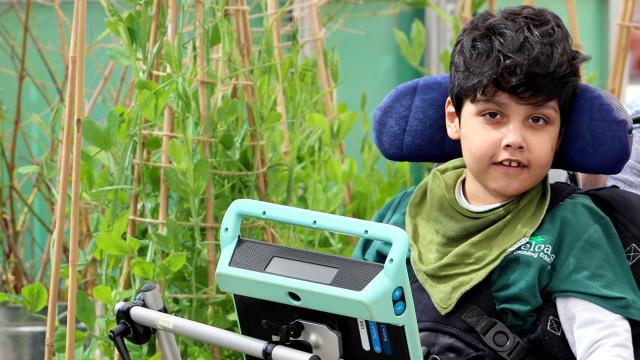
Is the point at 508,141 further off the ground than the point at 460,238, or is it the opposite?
the point at 508,141

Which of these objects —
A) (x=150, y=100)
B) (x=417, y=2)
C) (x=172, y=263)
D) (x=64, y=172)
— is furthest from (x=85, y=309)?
(x=417, y=2)

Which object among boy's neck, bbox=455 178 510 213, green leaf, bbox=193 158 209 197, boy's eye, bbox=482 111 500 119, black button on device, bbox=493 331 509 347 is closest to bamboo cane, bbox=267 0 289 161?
green leaf, bbox=193 158 209 197

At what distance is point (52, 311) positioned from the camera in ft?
6.26

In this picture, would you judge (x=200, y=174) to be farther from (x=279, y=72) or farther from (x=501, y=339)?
(x=501, y=339)

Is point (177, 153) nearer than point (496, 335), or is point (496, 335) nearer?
point (496, 335)

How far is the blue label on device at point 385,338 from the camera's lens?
1.38 m

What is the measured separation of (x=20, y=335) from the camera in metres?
2.62

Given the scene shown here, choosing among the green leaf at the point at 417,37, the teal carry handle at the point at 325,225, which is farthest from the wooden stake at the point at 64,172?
the green leaf at the point at 417,37

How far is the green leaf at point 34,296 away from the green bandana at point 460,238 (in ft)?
2.45

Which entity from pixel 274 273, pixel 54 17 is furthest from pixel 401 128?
pixel 54 17

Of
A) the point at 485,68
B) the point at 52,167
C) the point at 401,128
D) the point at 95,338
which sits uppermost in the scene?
the point at 485,68

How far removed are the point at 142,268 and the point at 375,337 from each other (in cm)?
72

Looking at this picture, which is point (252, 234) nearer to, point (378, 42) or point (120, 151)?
point (120, 151)

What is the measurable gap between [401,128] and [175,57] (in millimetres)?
435
